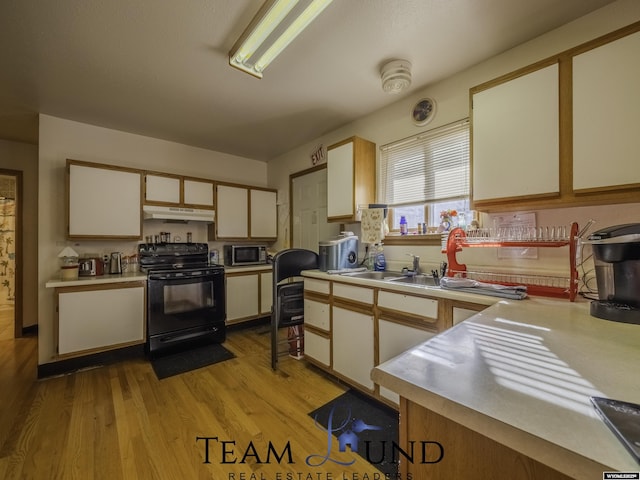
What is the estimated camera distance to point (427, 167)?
7.77 feet

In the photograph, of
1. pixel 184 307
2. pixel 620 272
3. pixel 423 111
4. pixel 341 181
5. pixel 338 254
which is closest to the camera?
pixel 620 272

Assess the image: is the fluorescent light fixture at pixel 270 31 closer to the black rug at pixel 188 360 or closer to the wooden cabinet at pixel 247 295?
the wooden cabinet at pixel 247 295

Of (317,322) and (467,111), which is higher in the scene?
(467,111)

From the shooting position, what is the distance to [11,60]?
1.90 meters

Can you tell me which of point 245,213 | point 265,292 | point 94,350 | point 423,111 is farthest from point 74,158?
point 423,111

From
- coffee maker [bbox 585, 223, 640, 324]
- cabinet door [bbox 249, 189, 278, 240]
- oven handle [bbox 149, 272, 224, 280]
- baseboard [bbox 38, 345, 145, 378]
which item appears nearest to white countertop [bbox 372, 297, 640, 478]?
coffee maker [bbox 585, 223, 640, 324]

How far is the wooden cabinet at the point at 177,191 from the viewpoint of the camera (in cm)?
309

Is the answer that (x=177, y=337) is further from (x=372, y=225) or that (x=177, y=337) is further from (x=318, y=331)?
(x=372, y=225)

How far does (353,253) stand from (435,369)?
6.35 feet

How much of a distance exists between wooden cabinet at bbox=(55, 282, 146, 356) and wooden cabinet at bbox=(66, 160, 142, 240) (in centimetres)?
60

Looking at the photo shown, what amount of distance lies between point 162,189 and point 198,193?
1.33ft

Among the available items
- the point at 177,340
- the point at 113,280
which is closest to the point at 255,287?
the point at 177,340

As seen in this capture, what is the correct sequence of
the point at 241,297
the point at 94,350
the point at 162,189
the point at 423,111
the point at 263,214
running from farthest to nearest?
the point at 263,214 → the point at 241,297 → the point at 162,189 → the point at 94,350 → the point at 423,111

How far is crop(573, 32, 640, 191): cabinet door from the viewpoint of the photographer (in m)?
1.23
